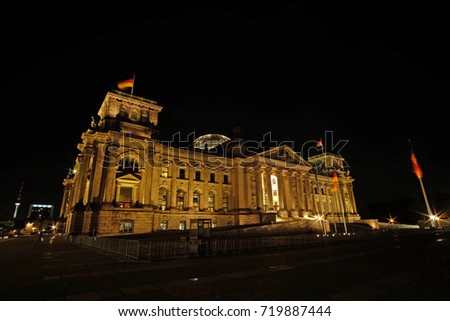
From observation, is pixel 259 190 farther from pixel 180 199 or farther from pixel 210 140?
pixel 210 140

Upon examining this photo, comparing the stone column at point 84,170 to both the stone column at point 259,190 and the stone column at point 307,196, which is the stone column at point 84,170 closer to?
the stone column at point 259,190

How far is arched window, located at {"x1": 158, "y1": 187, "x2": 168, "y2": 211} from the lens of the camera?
44.0m

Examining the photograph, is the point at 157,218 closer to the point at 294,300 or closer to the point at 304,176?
the point at 294,300

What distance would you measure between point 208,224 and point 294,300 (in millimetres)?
42376

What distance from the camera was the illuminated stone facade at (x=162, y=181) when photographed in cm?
3750

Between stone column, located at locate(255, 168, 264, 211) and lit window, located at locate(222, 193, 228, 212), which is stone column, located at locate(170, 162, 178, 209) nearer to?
lit window, located at locate(222, 193, 228, 212)

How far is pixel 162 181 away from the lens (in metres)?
45.1

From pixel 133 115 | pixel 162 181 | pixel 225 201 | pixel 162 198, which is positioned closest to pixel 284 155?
pixel 225 201

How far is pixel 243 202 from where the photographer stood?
5178 centimetres

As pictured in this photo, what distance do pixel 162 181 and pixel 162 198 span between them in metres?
3.25

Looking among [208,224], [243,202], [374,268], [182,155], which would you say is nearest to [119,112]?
[182,155]

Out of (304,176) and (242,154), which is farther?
(304,176)

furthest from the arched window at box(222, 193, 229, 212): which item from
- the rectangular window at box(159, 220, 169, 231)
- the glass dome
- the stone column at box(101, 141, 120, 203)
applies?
the stone column at box(101, 141, 120, 203)

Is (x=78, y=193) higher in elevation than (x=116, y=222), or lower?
higher
